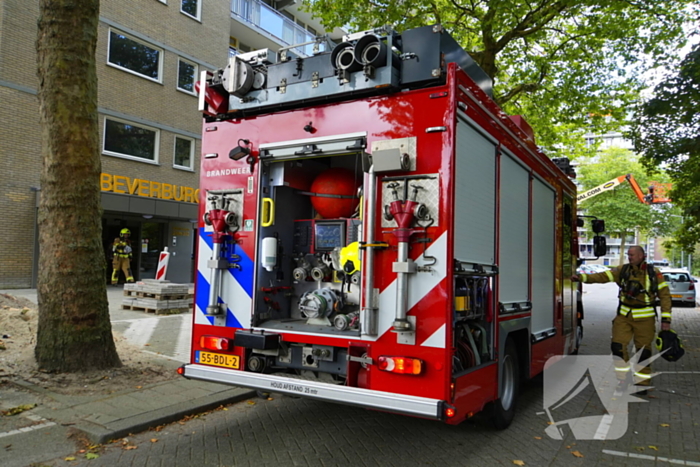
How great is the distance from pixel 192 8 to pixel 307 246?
17808 mm

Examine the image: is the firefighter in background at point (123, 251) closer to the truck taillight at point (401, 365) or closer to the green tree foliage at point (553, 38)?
the green tree foliage at point (553, 38)

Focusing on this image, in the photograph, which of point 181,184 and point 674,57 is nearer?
point 674,57

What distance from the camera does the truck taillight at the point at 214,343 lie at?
4691 mm

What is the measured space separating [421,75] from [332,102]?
0.80 metres

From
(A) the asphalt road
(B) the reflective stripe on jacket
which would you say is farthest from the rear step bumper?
(B) the reflective stripe on jacket

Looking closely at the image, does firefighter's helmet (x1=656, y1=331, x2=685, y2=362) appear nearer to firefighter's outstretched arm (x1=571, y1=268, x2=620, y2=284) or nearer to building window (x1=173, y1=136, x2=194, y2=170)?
firefighter's outstretched arm (x1=571, y1=268, x2=620, y2=284)

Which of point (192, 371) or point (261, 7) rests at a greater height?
point (261, 7)

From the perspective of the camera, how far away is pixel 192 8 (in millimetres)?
19797

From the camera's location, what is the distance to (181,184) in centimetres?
1898

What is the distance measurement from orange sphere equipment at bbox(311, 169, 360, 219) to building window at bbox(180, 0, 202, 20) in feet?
55.6

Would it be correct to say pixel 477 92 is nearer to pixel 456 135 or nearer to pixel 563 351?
pixel 456 135

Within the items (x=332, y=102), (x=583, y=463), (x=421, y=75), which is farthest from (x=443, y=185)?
(x=583, y=463)

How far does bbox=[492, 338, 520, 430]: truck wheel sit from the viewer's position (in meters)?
4.82

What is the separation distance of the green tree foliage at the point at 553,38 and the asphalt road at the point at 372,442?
990 cm
